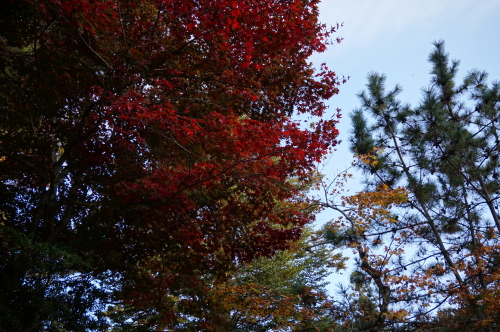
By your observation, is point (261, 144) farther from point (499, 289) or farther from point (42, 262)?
point (499, 289)

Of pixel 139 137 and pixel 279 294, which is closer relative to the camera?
pixel 139 137

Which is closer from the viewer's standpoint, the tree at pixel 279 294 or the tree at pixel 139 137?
the tree at pixel 139 137

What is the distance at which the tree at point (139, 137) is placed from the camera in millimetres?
4543

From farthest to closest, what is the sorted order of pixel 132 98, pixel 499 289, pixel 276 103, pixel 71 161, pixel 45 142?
pixel 499 289, pixel 276 103, pixel 45 142, pixel 71 161, pixel 132 98

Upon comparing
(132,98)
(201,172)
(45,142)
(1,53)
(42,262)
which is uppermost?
(1,53)

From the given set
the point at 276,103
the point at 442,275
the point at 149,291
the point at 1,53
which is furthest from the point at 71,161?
the point at 442,275

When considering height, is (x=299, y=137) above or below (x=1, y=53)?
below

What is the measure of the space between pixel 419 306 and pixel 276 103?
641 cm

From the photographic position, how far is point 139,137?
15.6ft

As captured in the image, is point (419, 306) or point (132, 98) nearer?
point (132, 98)

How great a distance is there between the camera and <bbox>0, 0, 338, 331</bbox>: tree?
4.54 meters

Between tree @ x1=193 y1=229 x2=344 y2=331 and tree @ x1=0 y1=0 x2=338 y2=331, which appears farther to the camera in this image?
tree @ x1=193 y1=229 x2=344 y2=331

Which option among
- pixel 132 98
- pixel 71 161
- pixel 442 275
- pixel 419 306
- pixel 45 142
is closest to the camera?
pixel 132 98

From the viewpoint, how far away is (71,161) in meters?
5.25
